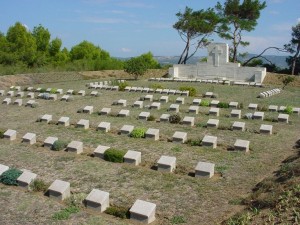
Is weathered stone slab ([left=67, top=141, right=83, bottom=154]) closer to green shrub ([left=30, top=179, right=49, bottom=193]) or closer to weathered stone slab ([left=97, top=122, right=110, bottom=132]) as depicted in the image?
weathered stone slab ([left=97, top=122, right=110, bottom=132])

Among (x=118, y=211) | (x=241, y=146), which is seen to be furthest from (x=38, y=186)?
(x=241, y=146)

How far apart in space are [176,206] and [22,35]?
2055 inches

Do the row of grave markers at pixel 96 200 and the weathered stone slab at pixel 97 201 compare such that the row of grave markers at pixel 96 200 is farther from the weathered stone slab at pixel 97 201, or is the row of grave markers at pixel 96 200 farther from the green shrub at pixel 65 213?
the green shrub at pixel 65 213

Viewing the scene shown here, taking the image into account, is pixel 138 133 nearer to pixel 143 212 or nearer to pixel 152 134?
pixel 152 134

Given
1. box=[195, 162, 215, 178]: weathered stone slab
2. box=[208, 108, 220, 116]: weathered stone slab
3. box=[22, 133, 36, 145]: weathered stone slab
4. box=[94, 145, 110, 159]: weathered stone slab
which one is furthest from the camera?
box=[208, 108, 220, 116]: weathered stone slab

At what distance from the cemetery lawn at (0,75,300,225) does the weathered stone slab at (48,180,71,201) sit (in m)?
0.21

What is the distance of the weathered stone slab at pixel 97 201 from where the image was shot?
9.02m

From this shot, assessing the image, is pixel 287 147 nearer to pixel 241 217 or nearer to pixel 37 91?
pixel 241 217

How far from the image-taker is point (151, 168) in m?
12.2

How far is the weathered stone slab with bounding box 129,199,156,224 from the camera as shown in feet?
27.7

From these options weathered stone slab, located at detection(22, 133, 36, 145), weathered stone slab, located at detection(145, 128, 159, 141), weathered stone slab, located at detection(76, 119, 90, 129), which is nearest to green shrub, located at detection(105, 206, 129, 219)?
weathered stone slab, located at detection(145, 128, 159, 141)

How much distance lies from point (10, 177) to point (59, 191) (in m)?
2.11

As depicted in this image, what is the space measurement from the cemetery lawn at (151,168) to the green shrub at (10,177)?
0.68ft

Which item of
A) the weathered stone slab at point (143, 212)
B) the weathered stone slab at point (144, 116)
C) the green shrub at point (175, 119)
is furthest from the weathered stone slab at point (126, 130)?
the weathered stone slab at point (143, 212)
